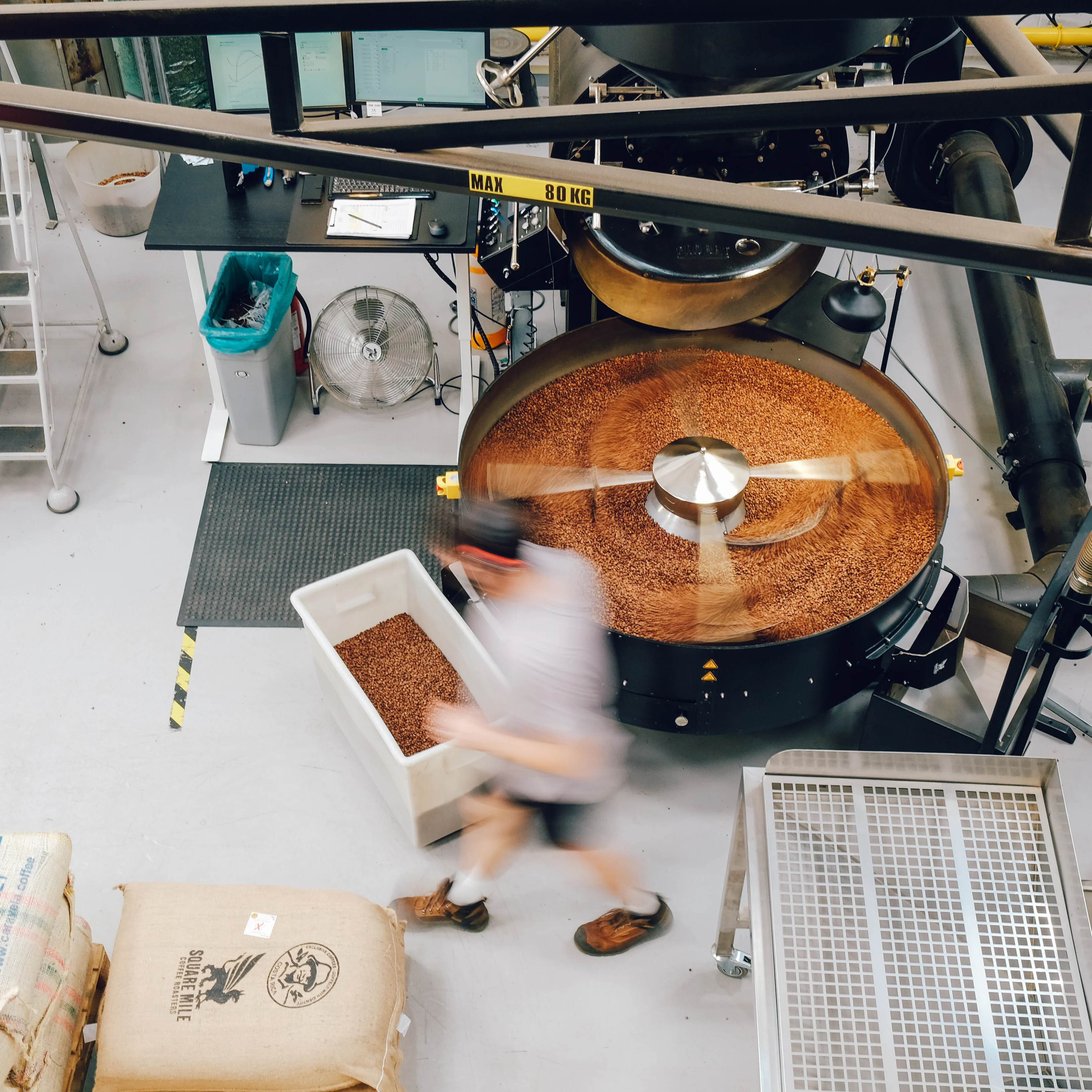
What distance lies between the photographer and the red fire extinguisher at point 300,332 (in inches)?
184

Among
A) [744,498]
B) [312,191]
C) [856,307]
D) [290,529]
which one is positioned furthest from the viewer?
[290,529]

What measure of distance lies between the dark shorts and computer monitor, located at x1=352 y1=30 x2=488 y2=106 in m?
2.55

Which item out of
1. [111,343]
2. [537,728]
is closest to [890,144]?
[537,728]

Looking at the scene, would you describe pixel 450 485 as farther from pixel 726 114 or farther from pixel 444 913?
pixel 726 114

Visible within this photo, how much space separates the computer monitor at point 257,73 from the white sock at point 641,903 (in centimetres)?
291

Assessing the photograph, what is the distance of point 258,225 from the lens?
13.3ft

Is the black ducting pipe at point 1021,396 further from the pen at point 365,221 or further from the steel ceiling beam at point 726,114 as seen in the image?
the steel ceiling beam at point 726,114

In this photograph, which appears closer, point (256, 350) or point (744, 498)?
point (744, 498)

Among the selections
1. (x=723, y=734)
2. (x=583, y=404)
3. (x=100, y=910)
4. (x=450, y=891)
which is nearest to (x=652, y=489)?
(x=583, y=404)


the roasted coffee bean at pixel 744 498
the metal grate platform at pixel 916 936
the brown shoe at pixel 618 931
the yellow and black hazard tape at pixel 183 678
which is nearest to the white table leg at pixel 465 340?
the roasted coffee bean at pixel 744 498

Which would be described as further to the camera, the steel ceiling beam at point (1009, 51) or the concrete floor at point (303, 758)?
the concrete floor at point (303, 758)

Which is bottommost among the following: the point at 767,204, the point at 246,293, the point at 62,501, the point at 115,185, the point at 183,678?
the point at 183,678

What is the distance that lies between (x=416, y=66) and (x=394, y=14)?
3.42m

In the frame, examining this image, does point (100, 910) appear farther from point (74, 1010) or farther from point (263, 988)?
point (263, 988)
